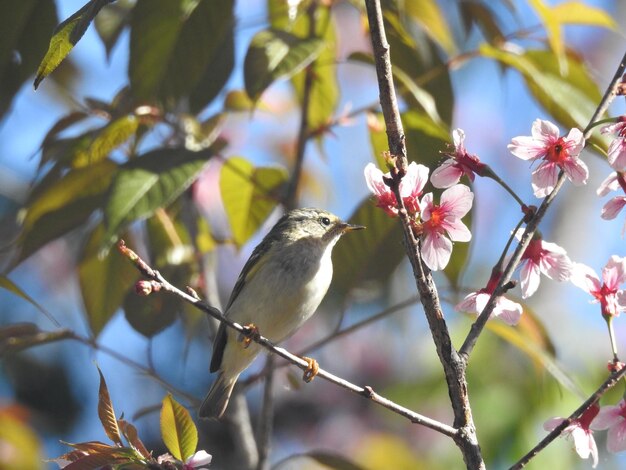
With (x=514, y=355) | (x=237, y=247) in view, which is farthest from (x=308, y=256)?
(x=514, y=355)

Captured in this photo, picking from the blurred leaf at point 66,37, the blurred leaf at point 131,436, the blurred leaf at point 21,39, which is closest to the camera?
the blurred leaf at point 66,37

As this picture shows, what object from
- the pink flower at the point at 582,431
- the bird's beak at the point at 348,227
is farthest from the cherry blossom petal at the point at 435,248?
the bird's beak at the point at 348,227

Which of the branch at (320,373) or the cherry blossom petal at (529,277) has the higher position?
the cherry blossom petal at (529,277)

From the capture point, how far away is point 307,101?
2445 millimetres

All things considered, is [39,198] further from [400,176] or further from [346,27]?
[346,27]

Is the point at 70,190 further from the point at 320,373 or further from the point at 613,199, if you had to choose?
the point at 613,199

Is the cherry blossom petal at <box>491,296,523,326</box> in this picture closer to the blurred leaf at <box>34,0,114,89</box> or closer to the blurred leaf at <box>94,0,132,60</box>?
the blurred leaf at <box>34,0,114,89</box>

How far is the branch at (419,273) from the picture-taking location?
1.33m

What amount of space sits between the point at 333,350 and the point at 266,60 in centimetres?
310

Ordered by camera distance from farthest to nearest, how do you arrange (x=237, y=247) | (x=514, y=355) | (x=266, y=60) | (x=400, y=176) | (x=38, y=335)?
(x=514, y=355), (x=237, y=247), (x=38, y=335), (x=266, y=60), (x=400, y=176)

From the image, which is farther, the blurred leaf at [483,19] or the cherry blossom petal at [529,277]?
the blurred leaf at [483,19]

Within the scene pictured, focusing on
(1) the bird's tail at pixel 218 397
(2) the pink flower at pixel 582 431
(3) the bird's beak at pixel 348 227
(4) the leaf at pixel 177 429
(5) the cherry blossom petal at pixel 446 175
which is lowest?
(4) the leaf at pixel 177 429

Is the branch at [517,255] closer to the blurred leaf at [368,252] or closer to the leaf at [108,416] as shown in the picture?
the leaf at [108,416]

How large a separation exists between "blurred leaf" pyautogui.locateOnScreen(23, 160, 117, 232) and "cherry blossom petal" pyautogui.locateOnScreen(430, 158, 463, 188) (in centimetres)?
120
